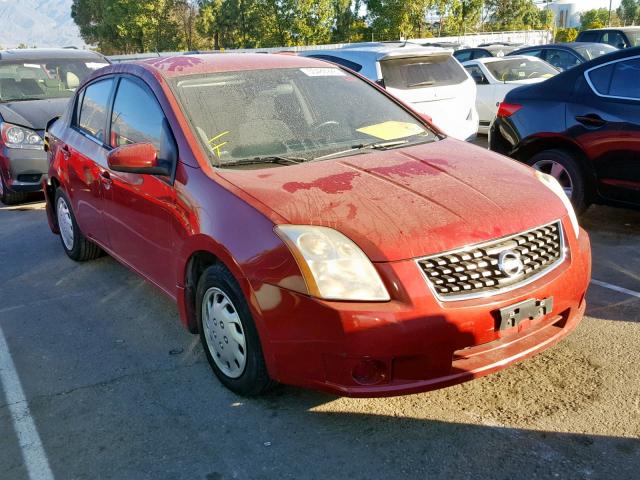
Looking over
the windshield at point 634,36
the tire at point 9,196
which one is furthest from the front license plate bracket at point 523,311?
the windshield at point 634,36

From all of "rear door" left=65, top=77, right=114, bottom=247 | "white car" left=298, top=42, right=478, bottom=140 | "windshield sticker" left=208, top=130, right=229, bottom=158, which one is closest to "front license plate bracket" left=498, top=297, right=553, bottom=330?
"windshield sticker" left=208, top=130, right=229, bottom=158

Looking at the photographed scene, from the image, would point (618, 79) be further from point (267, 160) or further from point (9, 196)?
point (9, 196)

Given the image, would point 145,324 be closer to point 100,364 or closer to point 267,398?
point 100,364

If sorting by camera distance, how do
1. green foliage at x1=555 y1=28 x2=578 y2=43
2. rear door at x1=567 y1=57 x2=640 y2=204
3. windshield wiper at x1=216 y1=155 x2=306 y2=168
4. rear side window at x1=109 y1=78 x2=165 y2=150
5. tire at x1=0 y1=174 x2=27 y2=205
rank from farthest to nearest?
green foliage at x1=555 y1=28 x2=578 y2=43 → tire at x1=0 y1=174 x2=27 y2=205 → rear door at x1=567 y1=57 x2=640 y2=204 → rear side window at x1=109 y1=78 x2=165 y2=150 → windshield wiper at x1=216 y1=155 x2=306 y2=168

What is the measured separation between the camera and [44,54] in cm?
896

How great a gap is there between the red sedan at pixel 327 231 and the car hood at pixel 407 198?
10mm

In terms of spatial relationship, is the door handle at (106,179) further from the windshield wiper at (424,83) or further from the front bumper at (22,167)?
the windshield wiper at (424,83)

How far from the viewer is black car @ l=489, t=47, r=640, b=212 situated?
212 inches

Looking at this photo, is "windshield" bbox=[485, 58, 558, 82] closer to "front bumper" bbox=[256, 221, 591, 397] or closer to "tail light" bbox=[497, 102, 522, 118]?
"tail light" bbox=[497, 102, 522, 118]

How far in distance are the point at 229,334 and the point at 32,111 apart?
19.8 ft

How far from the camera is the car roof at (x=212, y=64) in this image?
13.3 ft

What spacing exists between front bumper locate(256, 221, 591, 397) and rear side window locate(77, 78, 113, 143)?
245cm

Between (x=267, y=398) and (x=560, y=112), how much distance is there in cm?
398

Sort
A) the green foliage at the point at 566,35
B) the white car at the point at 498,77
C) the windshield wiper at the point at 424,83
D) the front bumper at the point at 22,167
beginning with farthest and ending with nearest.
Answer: the green foliage at the point at 566,35, the white car at the point at 498,77, the windshield wiper at the point at 424,83, the front bumper at the point at 22,167
